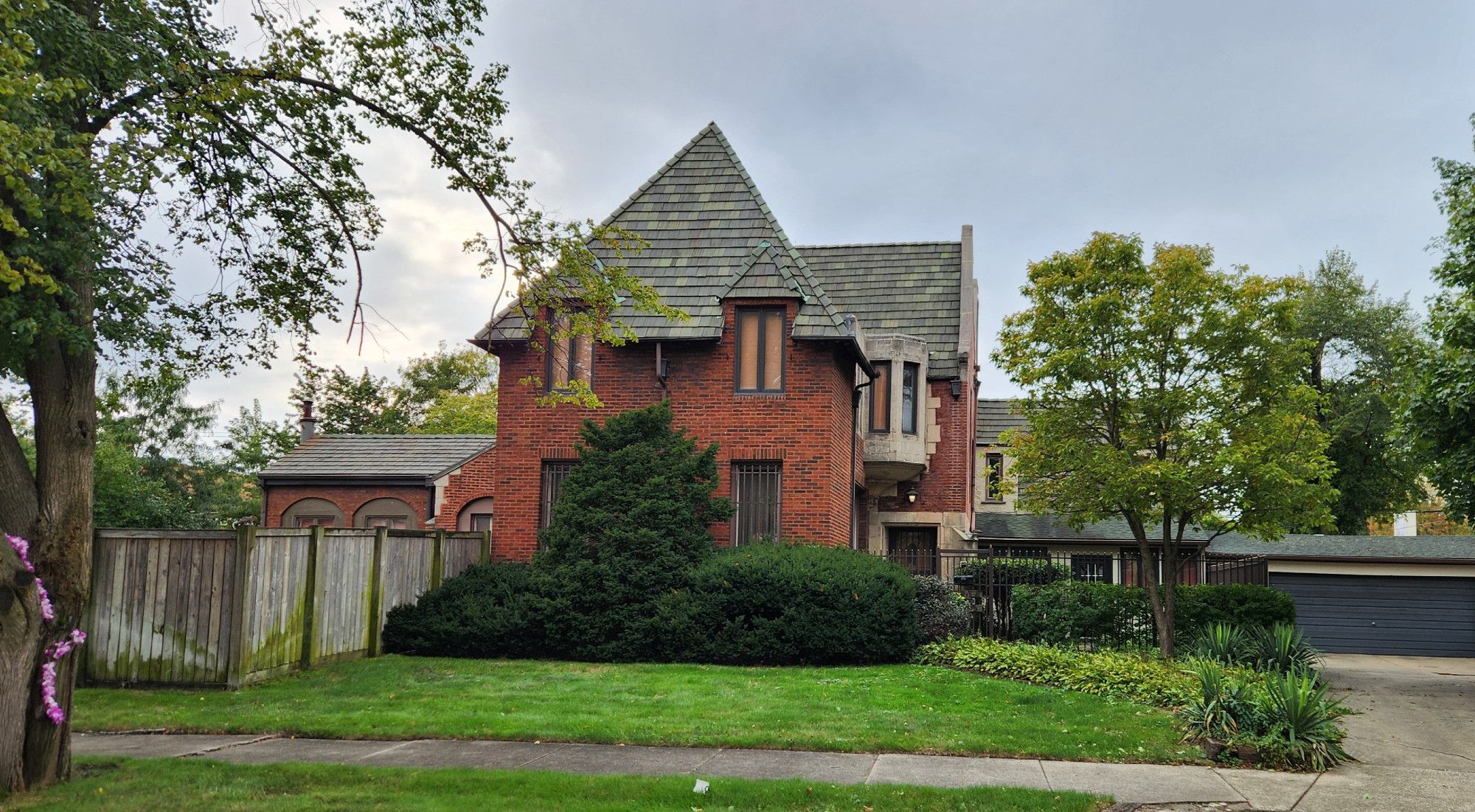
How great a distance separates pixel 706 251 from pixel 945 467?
8.67m

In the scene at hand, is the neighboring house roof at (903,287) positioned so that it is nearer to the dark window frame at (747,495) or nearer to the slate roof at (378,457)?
the dark window frame at (747,495)

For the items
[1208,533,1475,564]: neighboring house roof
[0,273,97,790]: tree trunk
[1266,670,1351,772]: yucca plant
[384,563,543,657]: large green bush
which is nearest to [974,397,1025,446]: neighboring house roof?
[1208,533,1475,564]: neighboring house roof

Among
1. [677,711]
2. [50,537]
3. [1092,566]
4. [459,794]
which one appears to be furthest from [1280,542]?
[50,537]

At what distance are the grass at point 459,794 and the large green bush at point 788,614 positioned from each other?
24.2ft

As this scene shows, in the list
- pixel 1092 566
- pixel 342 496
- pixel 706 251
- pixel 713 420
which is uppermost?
pixel 706 251

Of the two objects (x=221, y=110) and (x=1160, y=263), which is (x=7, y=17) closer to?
(x=221, y=110)

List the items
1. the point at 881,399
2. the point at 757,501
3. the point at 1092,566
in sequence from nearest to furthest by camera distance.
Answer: the point at 757,501 < the point at 881,399 < the point at 1092,566

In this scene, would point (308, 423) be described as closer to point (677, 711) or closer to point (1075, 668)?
point (677, 711)

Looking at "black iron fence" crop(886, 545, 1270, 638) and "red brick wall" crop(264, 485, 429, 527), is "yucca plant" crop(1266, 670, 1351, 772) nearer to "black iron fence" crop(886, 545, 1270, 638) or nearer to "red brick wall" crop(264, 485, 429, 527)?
"black iron fence" crop(886, 545, 1270, 638)

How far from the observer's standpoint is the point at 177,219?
11703 mm

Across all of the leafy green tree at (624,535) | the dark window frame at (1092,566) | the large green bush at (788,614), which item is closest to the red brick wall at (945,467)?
the dark window frame at (1092,566)

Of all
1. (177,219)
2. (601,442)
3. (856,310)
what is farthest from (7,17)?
(856,310)

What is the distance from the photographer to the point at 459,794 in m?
7.68

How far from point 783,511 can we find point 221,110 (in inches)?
428
